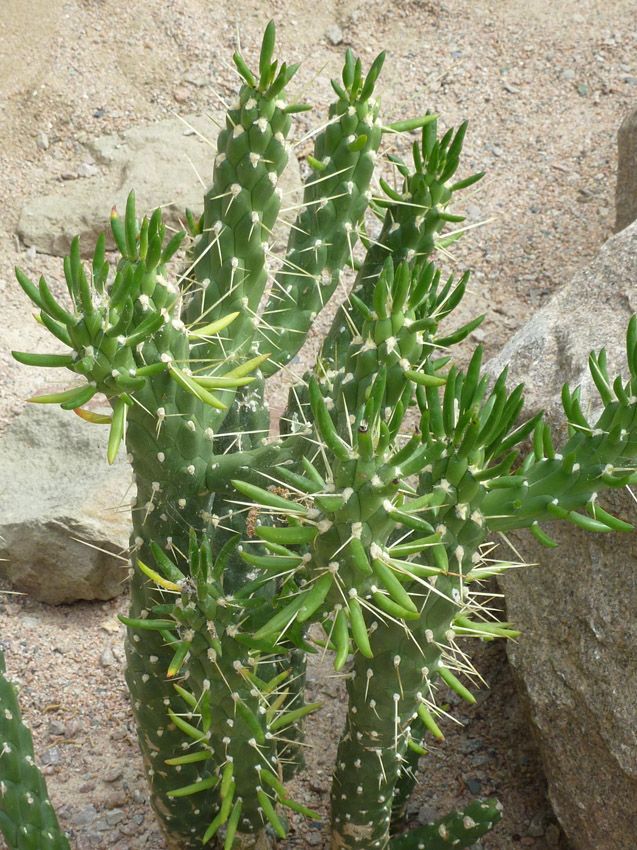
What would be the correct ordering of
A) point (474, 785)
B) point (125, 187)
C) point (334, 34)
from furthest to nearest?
point (334, 34), point (125, 187), point (474, 785)

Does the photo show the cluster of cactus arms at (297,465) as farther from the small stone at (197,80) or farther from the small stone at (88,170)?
the small stone at (197,80)

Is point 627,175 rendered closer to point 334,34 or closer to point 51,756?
point 334,34

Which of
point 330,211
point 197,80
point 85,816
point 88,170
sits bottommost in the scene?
point 85,816

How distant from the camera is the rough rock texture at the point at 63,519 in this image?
3010 mm

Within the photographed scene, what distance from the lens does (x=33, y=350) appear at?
3752 mm

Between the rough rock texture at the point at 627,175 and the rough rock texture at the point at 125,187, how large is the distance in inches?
50.1

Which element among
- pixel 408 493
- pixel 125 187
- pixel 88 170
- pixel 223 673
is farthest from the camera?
pixel 88 170

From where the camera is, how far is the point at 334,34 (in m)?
4.80

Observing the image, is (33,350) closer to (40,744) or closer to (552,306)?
(40,744)

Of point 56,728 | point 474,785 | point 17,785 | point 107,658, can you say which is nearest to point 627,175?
point 474,785

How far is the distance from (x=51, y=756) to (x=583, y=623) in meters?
1.44

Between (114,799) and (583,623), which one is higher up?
(583,623)

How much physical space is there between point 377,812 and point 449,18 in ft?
13.1

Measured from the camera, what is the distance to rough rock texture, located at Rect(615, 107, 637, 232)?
357 cm
